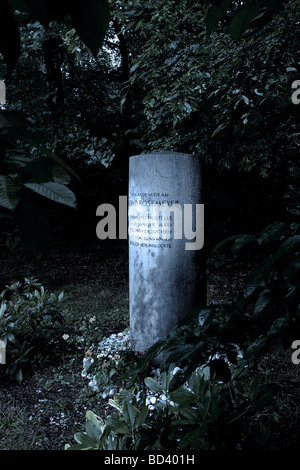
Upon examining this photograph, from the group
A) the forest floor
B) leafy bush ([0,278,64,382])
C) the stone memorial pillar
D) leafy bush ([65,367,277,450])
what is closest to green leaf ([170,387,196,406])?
leafy bush ([65,367,277,450])

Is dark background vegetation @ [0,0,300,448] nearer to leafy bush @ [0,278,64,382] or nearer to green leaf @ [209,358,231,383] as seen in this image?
green leaf @ [209,358,231,383]

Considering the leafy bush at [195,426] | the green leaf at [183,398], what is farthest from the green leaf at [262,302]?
the green leaf at [183,398]

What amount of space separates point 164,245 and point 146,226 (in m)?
0.24

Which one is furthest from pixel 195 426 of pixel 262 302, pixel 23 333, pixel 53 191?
pixel 23 333

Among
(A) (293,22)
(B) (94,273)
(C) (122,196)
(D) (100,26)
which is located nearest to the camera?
(D) (100,26)

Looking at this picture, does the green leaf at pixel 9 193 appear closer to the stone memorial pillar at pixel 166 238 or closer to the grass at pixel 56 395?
the grass at pixel 56 395

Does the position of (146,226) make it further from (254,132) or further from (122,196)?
(122,196)

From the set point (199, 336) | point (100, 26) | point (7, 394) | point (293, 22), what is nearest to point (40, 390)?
point (7, 394)

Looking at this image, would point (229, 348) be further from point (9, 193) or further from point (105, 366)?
point (105, 366)

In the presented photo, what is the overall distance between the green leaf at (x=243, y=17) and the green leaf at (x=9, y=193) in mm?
948

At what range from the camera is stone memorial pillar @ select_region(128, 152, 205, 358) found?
11.1 ft

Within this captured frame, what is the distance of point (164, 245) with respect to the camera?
342 cm

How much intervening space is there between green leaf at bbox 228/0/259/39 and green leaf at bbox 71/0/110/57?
2.01 ft

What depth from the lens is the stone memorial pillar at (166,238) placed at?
338cm
